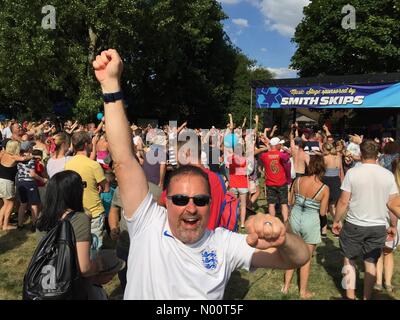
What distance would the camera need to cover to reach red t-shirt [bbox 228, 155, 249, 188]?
7.64m

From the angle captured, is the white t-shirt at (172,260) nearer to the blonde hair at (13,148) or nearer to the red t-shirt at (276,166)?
the red t-shirt at (276,166)

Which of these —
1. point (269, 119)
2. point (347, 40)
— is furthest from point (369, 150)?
point (347, 40)

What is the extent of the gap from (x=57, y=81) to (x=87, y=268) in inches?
737

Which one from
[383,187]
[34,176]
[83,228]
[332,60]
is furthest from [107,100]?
[332,60]

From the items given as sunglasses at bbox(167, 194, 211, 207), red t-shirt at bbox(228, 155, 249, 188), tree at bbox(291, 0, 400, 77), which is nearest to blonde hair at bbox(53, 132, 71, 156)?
red t-shirt at bbox(228, 155, 249, 188)

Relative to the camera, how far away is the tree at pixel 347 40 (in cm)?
2538

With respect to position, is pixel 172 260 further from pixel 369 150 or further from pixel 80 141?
pixel 80 141

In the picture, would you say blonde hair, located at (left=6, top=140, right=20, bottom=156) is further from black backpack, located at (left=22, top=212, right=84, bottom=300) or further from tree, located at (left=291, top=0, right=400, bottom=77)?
tree, located at (left=291, top=0, right=400, bottom=77)

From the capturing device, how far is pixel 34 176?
273 inches

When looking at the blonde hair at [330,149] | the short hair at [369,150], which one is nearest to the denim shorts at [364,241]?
the short hair at [369,150]

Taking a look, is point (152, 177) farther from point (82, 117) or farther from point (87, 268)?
point (82, 117)

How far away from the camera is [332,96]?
16.5m

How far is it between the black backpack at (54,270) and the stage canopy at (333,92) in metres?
14.6

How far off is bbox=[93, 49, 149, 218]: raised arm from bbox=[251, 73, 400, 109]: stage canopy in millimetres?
14661
